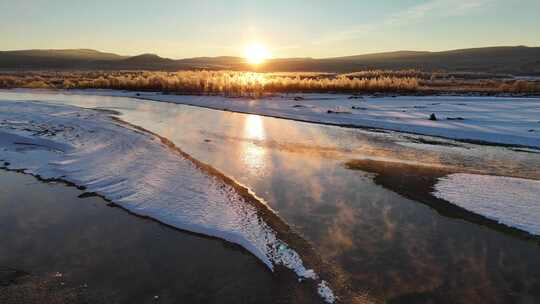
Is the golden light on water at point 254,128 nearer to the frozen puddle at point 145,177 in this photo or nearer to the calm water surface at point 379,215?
the calm water surface at point 379,215

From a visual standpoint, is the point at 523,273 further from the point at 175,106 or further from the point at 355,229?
the point at 175,106

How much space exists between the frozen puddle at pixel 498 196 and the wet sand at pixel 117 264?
14.2ft

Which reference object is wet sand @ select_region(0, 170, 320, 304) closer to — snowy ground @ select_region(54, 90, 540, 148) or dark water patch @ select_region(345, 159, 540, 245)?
dark water patch @ select_region(345, 159, 540, 245)

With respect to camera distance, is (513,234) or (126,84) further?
(126,84)

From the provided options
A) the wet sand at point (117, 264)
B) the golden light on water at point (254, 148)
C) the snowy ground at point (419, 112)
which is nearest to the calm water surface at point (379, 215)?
the golden light on water at point (254, 148)

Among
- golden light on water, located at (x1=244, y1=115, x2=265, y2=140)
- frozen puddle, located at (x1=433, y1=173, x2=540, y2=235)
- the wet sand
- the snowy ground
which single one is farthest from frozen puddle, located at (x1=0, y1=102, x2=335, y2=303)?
the snowy ground

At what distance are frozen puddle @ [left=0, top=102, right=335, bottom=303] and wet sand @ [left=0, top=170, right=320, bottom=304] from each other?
0.30m

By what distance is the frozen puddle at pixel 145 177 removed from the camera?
268 inches

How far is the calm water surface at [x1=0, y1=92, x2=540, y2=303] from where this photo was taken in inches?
215

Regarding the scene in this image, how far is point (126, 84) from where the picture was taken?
38062 mm

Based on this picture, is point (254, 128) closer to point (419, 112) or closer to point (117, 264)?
point (419, 112)

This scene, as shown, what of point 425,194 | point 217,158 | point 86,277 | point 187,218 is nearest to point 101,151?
point 217,158

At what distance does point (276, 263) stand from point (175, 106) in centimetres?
2063

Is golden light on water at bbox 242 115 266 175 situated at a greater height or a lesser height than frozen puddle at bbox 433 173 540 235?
greater
